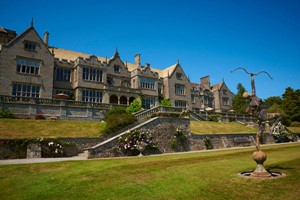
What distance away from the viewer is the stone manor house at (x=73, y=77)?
3500 centimetres

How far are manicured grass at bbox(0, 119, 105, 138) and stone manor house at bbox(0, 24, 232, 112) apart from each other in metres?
9.67

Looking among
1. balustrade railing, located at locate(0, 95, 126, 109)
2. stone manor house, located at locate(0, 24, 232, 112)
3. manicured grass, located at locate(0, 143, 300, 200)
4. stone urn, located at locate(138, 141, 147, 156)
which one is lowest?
manicured grass, located at locate(0, 143, 300, 200)

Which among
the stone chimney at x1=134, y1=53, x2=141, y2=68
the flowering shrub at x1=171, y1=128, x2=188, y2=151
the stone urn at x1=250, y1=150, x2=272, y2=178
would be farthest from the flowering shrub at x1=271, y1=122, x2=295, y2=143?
the stone chimney at x1=134, y1=53, x2=141, y2=68

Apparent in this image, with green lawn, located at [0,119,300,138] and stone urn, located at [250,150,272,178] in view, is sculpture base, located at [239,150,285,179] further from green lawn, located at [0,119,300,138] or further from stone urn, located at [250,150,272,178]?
green lawn, located at [0,119,300,138]

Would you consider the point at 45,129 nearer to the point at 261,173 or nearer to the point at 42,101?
the point at 42,101

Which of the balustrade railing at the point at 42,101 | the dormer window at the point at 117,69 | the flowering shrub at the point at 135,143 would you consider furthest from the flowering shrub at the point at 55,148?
the dormer window at the point at 117,69

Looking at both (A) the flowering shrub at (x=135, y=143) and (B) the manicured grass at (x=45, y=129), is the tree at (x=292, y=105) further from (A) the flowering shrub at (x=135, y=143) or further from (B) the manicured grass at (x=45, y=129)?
(B) the manicured grass at (x=45, y=129)

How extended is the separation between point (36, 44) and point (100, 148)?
27910mm

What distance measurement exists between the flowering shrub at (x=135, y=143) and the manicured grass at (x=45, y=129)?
480 cm

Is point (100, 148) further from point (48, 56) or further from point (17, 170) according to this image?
point (48, 56)

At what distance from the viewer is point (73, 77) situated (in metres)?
41.9

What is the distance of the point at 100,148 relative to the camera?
58.2ft

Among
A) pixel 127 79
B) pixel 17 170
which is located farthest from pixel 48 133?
pixel 127 79

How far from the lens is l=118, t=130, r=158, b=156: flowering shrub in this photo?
63.5 feet
